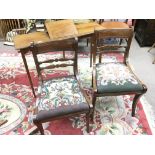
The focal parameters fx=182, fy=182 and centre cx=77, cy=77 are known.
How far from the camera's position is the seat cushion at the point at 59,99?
4.39 feet

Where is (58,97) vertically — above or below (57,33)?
below

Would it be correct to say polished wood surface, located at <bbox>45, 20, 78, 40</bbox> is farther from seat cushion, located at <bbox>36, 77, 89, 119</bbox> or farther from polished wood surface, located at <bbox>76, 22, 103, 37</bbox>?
seat cushion, located at <bbox>36, 77, 89, 119</bbox>

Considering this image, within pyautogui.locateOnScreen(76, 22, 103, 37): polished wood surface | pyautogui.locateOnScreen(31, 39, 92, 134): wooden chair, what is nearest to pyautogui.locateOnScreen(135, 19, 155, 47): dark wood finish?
pyautogui.locateOnScreen(76, 22, 103, 37): polished wood surface

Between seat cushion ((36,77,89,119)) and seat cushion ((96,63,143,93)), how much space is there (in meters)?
0.21

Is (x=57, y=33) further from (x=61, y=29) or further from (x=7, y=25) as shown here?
(x=7, y=25)

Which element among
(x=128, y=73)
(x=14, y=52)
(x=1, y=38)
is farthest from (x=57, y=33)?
(x=1, y=38)

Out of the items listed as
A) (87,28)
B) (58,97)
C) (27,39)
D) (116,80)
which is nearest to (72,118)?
(58,97)

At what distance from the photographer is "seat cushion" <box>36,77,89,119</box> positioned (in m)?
1.34

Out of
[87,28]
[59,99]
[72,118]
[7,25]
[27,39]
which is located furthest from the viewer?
[7,25]

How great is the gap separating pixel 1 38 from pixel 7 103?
1.66m

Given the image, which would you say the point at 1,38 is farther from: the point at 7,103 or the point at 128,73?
the point at 128,73

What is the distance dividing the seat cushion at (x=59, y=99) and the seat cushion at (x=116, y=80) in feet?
0.70

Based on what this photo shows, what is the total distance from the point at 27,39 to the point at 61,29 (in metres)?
0.42

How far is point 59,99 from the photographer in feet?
4.61
